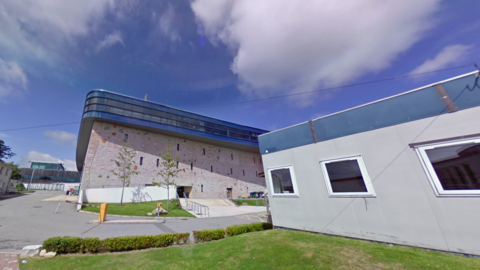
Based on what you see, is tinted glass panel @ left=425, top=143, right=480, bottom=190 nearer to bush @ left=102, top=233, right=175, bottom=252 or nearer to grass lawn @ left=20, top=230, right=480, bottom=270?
grass lawn @ left=20, top=230, right=480, bottom=270

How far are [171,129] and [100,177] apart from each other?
520 inches

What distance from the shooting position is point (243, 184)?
4306 centimetres

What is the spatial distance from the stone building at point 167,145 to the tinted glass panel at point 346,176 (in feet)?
92.4

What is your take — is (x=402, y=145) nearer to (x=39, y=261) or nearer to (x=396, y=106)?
(x=396, y=106)

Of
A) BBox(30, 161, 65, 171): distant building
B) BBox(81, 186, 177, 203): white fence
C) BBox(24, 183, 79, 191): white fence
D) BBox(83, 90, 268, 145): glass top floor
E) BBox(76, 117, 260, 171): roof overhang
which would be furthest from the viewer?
BBox(30, 161, 65, 171): distant building

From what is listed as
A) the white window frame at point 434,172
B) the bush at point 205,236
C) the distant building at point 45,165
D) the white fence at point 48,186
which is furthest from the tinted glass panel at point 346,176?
the distant building at point 45,165

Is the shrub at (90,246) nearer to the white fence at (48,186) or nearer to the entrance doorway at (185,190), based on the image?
the entrance doorway at (185,190)

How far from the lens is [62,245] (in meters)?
6.34

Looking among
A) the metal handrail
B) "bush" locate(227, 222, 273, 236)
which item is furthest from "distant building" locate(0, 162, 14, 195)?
"bush" locate(227, 222, 273, 236)

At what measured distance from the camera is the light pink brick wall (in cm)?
2659

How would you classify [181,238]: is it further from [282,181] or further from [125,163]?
[125,163]

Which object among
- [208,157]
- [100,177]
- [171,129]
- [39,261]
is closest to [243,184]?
[208,157]

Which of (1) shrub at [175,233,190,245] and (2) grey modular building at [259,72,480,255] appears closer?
(2) grey modular building at [259,72,480,255]

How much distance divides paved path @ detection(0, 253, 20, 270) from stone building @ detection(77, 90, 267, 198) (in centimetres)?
1994
